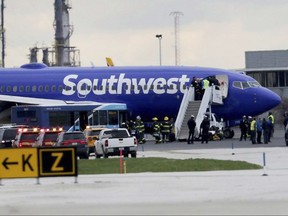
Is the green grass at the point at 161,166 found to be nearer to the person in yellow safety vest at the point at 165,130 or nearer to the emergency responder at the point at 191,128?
the emergency responder at the point at 191,128

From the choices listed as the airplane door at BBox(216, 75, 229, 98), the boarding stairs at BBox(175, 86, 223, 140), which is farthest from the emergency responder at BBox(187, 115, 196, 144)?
the airplane door at BBox(216, 75, 229, 98)

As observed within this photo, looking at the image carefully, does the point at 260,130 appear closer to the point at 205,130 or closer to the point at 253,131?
the point at 253,131

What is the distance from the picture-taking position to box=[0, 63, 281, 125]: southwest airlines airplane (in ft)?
197

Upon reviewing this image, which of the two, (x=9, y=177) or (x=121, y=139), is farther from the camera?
(x=121, y=139)

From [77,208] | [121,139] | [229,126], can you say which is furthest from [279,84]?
[77,208]

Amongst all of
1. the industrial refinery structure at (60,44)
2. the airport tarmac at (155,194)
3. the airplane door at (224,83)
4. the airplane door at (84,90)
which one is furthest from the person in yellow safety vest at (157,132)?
the industrial refinery structure at (60,44)

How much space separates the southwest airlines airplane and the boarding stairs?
0.55 meters

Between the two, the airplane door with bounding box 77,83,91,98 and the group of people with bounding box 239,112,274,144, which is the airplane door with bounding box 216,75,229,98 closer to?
the group of people with bounding box 239,112,274,144

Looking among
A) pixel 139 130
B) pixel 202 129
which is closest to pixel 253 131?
pixel 202 129

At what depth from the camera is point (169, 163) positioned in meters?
36.3

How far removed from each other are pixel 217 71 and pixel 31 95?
446 inches

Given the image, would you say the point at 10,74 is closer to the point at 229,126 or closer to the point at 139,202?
the point at 229,126

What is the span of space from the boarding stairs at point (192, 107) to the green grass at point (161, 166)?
20.0 m

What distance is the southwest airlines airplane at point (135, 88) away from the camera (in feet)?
197
